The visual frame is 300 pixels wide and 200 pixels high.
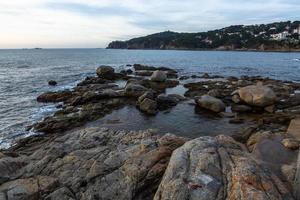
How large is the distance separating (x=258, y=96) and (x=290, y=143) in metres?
12.7

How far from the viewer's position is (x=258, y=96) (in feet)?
96.7

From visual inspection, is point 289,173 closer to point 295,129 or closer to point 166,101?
point 295,129

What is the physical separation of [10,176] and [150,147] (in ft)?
18.7

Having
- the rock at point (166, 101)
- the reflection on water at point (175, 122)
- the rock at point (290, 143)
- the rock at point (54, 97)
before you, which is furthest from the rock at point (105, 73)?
the rock at point (290, 143)

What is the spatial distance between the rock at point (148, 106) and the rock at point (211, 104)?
4294 millimetres

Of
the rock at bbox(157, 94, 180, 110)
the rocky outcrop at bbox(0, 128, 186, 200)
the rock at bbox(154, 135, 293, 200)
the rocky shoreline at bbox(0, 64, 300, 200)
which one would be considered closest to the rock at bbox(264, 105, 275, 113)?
the rocky shoreline at bbox(0, 64, 300, 200)

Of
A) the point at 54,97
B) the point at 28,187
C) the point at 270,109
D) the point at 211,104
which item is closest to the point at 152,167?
the point at 28,187

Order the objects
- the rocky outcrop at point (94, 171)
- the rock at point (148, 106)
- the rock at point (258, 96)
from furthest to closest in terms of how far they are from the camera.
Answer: the rock at point (258, 96), the rock at point (148, 106), the rocky outcrop at point (94, 171)

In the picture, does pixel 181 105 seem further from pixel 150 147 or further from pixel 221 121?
pixel 150 147

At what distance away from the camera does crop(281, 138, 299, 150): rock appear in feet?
56.1

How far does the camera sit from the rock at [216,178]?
→ 32.8 ft

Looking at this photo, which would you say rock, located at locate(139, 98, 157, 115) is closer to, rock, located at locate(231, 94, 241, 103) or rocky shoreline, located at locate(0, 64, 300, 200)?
rock, located at locate(231, 94, 241, 103)

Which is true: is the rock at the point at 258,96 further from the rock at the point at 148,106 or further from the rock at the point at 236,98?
the rock at the point at 148,106

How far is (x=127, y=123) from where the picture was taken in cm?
2631
